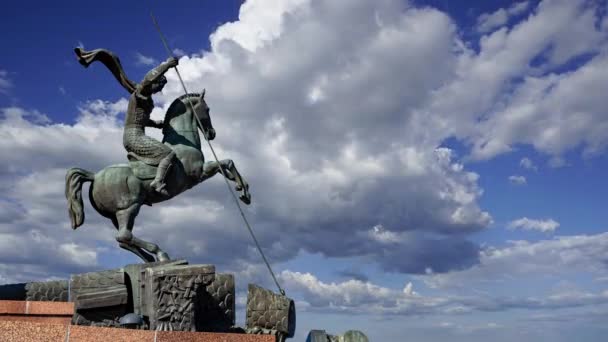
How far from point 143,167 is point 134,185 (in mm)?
441

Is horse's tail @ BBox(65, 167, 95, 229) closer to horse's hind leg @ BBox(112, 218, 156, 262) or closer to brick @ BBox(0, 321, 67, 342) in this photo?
horse's hind leg @ BBox(112, 218, 156, 262)

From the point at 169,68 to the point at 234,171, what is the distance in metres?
2.82

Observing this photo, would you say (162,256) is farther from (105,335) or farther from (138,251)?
(105,335)

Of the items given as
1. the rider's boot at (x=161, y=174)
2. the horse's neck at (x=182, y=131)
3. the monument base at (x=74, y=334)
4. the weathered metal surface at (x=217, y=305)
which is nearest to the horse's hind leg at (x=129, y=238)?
the rider's boot at (x=161, y=174)

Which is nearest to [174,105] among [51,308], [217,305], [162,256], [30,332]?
[162,256]

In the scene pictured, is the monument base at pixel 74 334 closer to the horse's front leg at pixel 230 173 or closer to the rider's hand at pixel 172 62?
the horse's front leg at pixel 230 173

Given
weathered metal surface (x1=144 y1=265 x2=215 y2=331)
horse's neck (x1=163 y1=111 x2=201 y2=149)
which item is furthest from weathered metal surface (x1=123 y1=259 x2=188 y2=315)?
horse's neck (x1=163 y1=111 x2=201 y2=149)

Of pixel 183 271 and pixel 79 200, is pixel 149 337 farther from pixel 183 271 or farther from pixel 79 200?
pixel 79 200

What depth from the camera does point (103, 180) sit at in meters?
13.1

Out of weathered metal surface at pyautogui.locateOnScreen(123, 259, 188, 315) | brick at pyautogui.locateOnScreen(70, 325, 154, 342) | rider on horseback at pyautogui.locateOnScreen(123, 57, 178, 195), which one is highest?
rider on horseback at pyautogui.locateOnScreen(123, 57, 178, 195)

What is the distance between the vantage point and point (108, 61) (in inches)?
553

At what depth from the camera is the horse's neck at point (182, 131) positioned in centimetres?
1407

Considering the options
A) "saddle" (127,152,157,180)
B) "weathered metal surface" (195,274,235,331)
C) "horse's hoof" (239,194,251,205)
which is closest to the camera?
"weathered metal surface" (195,274,235,331)

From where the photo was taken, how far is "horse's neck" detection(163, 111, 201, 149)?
46.2ft
